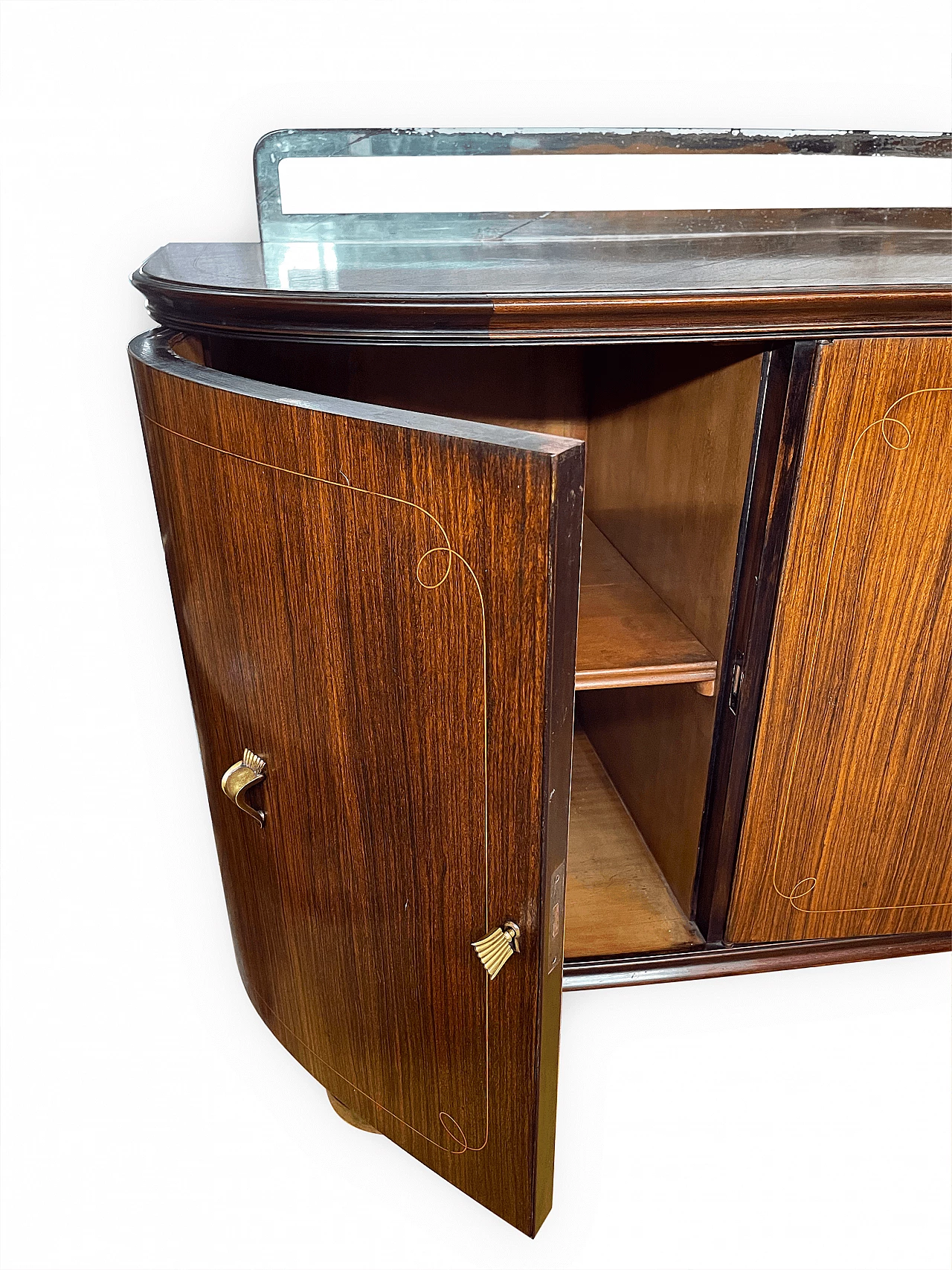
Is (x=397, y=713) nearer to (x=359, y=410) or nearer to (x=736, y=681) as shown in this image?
(x=359, y=410)

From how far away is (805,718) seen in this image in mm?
806

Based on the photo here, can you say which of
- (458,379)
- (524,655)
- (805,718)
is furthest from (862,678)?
(458,379)

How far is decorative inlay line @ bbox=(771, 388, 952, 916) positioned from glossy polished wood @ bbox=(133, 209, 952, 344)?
63 mm

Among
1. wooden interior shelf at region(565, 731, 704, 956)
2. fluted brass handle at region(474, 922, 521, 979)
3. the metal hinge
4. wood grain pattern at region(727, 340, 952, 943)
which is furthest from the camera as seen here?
wooden interior shelf at region(565, 731, 704, 956)

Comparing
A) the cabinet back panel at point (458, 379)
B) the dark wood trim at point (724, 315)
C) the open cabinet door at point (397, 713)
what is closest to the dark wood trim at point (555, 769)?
the open cabinet door at point (397, 713)

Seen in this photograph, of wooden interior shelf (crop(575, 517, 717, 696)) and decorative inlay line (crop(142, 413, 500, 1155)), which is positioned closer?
decorative inlay line (crop(142, 413, 500, 1155))

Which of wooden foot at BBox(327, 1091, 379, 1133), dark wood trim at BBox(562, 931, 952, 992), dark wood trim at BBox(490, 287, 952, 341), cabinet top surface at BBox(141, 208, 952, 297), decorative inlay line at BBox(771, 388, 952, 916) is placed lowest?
wooden foot at BBox(327, 1091, 379, 1133)

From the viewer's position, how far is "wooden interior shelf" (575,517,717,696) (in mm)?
811

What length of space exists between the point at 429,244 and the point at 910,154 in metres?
0.48

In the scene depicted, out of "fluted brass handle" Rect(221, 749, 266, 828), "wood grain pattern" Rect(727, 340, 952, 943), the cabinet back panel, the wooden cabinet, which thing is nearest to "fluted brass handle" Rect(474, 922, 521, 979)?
the wooden cabinet

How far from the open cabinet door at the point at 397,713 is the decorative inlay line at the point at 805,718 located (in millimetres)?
302

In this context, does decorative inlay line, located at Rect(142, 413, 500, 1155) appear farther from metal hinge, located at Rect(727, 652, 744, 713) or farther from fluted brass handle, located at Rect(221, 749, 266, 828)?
metal hinge, located at Rect(727, 652, 744, 713)

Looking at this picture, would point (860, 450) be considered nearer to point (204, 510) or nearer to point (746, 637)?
point (746, 637)

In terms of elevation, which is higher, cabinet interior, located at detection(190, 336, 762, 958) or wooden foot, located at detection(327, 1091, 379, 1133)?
cabinet interior, located at detection(190, 336, 762, 958)
